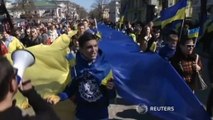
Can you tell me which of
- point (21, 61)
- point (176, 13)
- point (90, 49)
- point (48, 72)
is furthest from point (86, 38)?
point (176, 13)

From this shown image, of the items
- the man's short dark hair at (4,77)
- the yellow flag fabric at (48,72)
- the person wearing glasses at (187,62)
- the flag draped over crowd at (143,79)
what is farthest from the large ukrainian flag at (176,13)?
the man's short dark hair at (4,77)

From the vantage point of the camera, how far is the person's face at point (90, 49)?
190 inches

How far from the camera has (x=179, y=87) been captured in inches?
250

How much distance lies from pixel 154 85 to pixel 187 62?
0.66 meters

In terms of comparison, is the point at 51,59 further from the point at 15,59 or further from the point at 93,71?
the point at 15,59

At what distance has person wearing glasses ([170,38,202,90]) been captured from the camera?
678 cm

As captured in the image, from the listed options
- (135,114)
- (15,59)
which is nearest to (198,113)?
(135,114)

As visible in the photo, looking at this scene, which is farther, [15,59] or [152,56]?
[152,56]

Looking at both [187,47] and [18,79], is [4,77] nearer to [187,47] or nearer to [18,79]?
[18,79]

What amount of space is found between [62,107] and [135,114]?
3502 mm

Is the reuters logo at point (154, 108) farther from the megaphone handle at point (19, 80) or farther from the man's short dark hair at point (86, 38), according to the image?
the megaphone handle at point (19, 80)

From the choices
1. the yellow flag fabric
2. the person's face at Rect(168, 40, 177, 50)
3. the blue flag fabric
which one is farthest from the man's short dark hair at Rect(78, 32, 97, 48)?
the person's face at Rect(168, 40, 177, 50)

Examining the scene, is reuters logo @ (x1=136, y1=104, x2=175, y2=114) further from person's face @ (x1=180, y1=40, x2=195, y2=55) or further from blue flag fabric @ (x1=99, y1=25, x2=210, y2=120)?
person's face @ (x1=180, y1=40, x2=195, y2=55)

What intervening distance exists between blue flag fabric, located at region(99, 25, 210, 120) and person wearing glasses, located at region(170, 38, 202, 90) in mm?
428
